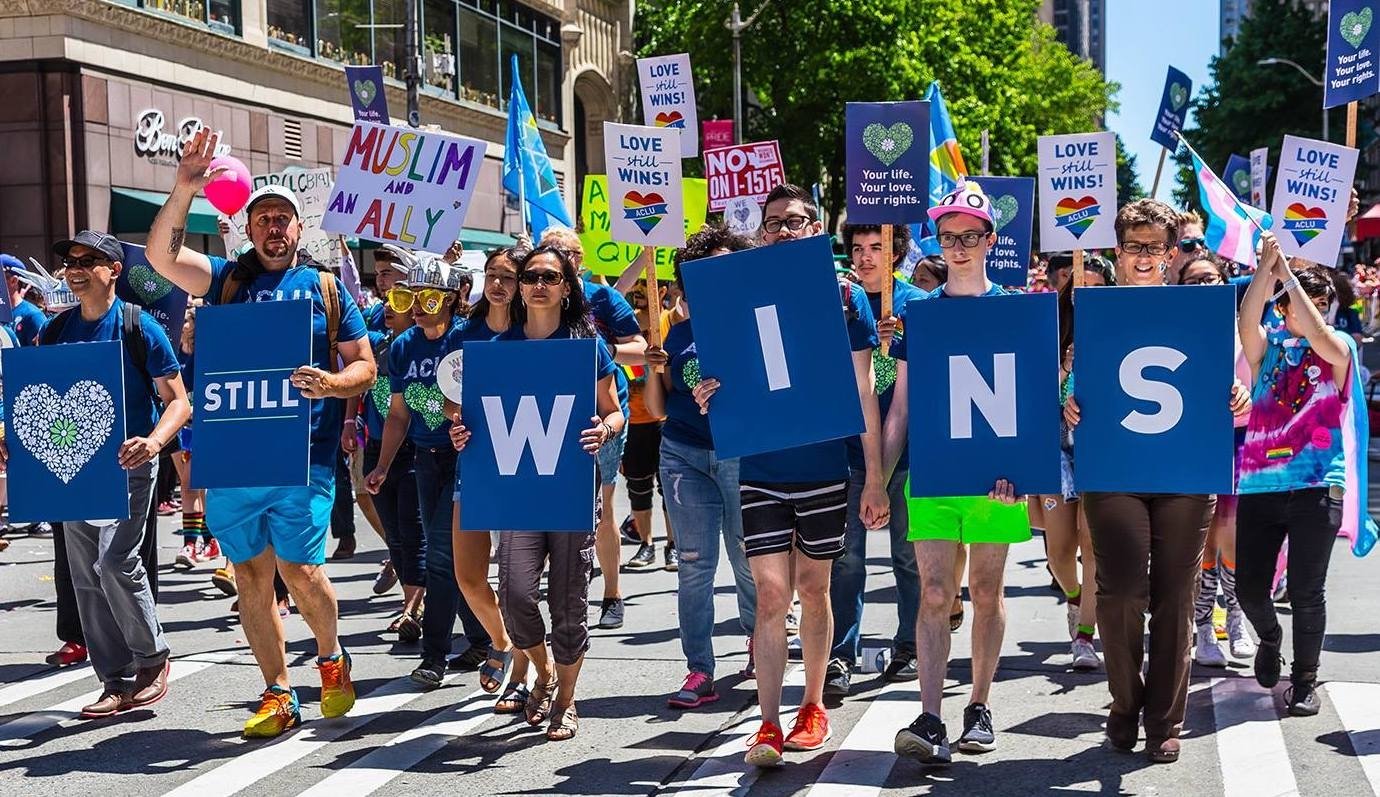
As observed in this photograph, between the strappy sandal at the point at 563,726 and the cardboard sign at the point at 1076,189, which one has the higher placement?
the cardboard sign at the point at 1076,189

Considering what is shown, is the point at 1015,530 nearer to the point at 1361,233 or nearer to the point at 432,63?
the point at 432,63

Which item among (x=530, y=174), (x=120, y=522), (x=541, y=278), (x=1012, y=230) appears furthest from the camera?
(x=530, y=174)

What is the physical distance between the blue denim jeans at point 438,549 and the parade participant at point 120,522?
117 centimetres

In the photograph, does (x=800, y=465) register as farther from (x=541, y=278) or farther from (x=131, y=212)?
(x=131, y=212)

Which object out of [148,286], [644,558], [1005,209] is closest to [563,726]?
[148,286]

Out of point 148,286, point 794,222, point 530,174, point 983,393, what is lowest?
point 983,393

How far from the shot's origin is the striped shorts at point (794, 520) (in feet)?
20.3

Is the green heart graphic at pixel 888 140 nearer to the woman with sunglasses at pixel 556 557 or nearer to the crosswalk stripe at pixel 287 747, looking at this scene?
the woman with sunglasses at pixel 556 557

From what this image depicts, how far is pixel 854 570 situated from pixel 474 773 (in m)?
2.20

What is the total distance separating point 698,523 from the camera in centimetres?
739

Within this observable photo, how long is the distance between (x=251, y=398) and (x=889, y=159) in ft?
10.2

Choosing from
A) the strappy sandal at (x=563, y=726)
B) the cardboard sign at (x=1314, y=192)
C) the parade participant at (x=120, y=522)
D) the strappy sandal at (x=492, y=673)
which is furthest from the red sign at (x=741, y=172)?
the strappy sandal at (x=563, y=726)

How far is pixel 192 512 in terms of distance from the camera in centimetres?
1127

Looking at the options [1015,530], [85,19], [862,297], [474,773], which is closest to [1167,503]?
[1015,530]
